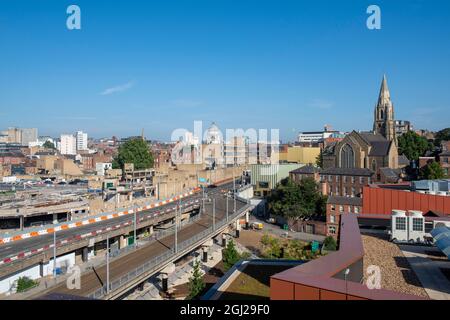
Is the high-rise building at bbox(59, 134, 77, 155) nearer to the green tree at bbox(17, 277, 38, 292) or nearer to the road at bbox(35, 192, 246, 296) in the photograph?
the road at bbox(35, 192, 246, 296)

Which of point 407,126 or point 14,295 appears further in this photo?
point 407,126

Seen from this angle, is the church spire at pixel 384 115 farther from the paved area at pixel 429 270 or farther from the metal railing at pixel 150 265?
the paved area at pixel 429 270

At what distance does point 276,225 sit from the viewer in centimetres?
4866

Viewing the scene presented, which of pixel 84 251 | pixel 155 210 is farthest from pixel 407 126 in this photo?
pixel 84 251

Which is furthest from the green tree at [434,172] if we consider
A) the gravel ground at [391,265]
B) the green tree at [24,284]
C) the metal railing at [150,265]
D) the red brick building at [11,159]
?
the red brick building at [11,159]

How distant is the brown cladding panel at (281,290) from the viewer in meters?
7.89

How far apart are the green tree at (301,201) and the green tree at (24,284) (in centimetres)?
2957

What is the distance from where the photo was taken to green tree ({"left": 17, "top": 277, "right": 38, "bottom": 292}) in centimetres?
2091

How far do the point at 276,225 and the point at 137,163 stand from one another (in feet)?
108

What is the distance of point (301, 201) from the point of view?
→ 45219mm

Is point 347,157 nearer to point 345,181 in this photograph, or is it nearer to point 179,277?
point 345,181

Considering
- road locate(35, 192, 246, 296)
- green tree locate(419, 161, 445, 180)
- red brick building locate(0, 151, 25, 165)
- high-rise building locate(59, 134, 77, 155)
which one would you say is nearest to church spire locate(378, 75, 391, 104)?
green tree locate(419, 161, 445, 180)

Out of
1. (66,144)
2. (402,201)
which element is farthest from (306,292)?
(66,144)
